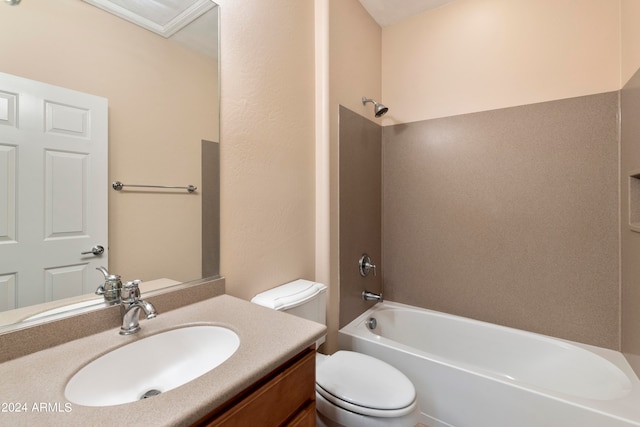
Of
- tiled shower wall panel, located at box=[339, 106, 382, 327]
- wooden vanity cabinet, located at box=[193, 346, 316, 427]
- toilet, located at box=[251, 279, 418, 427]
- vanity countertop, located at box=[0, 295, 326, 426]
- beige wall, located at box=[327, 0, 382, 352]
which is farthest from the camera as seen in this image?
tiled shower wall panel, located at box=[339, 106, 382, 327]

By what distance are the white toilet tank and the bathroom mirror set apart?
302mm

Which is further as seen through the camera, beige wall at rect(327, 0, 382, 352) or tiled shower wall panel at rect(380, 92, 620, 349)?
beige wall at rect(327, 0, 382, 352)

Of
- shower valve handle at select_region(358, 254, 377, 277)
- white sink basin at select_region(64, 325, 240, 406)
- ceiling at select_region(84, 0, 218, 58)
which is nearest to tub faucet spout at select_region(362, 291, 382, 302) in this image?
shower valve handle at select_region(358, 254, 377, 277)

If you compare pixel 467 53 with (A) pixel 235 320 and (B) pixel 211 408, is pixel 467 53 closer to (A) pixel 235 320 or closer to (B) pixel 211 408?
(A) pixel 235 320

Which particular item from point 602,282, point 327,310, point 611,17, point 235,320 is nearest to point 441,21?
point 611,17

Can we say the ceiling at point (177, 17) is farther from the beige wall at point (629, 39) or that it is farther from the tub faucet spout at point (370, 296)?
the beige wall at point (629, 39)

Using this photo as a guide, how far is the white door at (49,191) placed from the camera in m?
0.68

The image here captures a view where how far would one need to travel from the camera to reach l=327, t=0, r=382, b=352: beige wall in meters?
1.72

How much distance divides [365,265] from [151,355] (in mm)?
1521

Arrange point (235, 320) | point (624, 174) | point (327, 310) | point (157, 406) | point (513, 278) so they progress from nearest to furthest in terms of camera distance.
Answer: point (157, 406) < point (235, 320) < point (624, 174) < point (327, 310) < point (513, 278)

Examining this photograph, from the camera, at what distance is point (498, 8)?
6.00 ft

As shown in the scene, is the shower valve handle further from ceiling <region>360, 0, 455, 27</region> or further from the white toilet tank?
ceiling <region>360, 0, 455, 27</region>

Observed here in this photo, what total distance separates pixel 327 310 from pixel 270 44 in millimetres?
1553

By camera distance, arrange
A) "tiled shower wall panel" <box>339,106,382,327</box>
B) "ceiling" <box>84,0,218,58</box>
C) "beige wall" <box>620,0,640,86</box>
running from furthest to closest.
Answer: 1. "tiled shower wall panel" <box>339,106,382,327</box>
2. "beige wall" <box>620,0,640,86</box>
3. "ceiling" <box>84,0,218,58</box>
